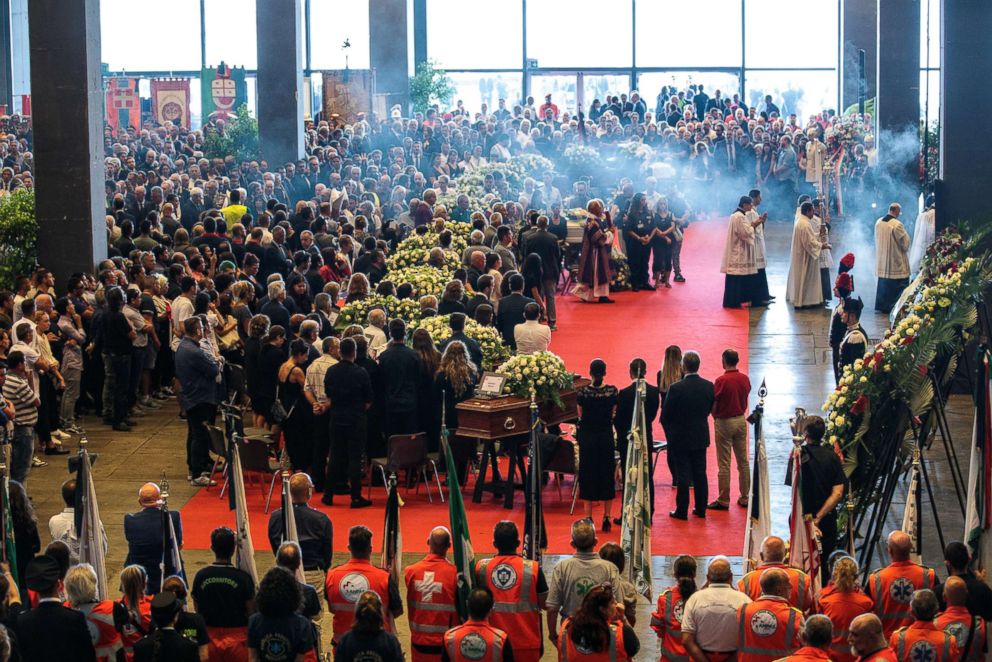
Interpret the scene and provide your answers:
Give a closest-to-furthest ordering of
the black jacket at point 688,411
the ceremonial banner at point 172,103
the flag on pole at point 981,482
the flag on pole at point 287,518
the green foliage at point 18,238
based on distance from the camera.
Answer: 1. the flag on pole at point 287,518
2. the flag on pole at point 981,482
3. the black jacket at point 688,411
4. the green foliage at point 18,238
5. the ceremonial banner at point 172,103

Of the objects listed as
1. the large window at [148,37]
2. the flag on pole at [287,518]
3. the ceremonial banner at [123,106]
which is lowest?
the flag on pole at [287,518]

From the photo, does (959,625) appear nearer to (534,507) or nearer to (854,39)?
(534,507)

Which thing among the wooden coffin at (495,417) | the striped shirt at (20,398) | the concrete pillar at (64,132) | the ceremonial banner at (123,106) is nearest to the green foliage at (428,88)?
the ceremonial banner at (123,106)

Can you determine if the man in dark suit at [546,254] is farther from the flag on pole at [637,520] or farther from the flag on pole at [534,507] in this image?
the flag on pole at [534,507]

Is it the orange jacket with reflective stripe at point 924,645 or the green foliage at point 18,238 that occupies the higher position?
the green foliage at point 18,238

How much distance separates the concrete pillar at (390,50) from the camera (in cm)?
3666

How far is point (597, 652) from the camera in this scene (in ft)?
25.6

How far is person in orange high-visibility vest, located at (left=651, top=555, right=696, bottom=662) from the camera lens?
846 cm

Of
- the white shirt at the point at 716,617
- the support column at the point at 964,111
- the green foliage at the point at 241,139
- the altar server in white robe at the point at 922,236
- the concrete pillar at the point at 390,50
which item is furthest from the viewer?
the concrete pillar at the point at 390,50

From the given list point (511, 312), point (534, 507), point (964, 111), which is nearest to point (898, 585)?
point (534, 507)

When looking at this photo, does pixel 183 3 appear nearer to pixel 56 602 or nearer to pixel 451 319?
pixel 451 319

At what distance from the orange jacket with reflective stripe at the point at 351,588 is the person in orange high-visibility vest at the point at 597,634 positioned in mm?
1184

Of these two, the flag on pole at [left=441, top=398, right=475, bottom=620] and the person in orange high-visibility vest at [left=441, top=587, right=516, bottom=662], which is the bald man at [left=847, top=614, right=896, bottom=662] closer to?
the person in orange high-visibility vest at [left=441, top=587, right=516, bottom=662]

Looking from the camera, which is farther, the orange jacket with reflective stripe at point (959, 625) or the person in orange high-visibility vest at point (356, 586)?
the person in orange high-visibility vest at point (356, 586)
